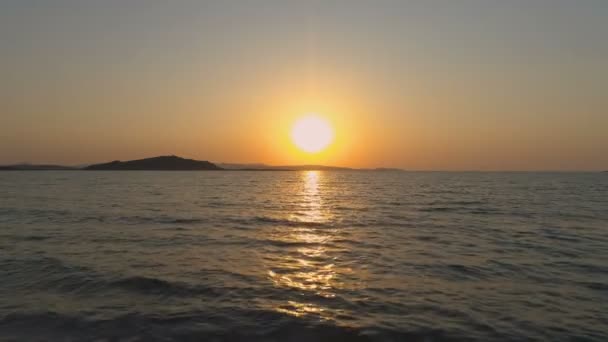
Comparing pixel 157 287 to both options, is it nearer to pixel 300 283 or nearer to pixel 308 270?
pixel 300 283

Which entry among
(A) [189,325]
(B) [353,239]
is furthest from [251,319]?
(B) [353,239]

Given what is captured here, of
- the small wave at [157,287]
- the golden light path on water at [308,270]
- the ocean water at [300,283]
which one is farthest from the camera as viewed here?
the small wave at [157,287]

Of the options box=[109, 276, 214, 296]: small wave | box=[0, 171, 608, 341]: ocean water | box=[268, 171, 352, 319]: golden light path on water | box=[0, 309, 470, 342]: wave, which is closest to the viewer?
box=[0, 309, 470, 342]: wave

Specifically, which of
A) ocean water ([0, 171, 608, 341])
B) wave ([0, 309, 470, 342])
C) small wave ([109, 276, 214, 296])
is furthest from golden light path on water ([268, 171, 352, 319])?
small wave ([109, 276, 214, 296])

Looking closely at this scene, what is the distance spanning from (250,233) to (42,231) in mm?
14119

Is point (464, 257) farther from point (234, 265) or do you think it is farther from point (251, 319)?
point (251, 319)

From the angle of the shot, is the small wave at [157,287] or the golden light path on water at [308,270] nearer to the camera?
the golden light path on water at [308,270]

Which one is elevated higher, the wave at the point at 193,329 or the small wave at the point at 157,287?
the wave at the point at 193,329

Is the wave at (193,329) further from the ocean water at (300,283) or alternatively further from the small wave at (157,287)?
the small wave at (157,287)

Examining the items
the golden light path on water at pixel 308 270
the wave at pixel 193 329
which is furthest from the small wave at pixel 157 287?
the golden light path on water at pixel 308 270

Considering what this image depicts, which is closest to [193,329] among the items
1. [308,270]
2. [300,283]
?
[300,283]

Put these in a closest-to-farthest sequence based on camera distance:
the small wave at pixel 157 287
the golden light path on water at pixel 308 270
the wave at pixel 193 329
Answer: the wave at pixel 193 329, the golden light path on water at pixel 308 270, the small wave at pixel 157 287

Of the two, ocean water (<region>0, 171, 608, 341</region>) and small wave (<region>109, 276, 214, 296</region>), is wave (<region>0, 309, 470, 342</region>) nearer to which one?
ocean water (<region>0, 171, 608, 341</region>)

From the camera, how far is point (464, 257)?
62.5 feet
